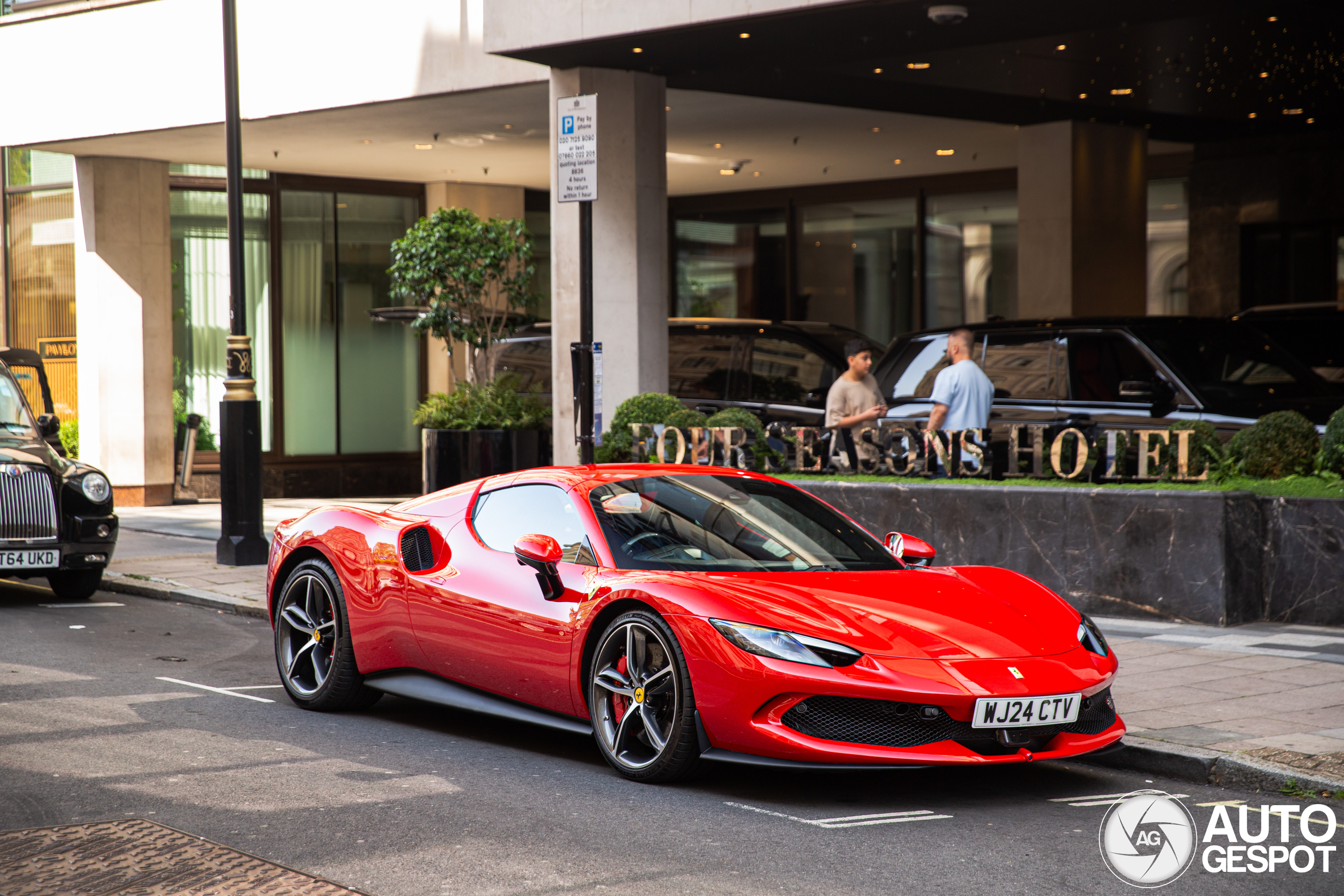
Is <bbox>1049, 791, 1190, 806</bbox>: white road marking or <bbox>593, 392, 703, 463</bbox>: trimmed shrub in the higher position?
<bbox>593, 392, 703, 463</bbox>: trimmed shrub

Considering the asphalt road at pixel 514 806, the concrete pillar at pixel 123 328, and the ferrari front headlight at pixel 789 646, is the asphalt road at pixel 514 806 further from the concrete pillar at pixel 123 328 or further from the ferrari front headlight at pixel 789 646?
the concrete pillar at pixel 123 328

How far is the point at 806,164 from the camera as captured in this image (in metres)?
21.8

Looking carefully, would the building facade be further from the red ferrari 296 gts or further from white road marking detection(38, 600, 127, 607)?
the red ferrari 296 gts

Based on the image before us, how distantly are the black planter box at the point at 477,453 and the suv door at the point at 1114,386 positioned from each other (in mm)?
6261

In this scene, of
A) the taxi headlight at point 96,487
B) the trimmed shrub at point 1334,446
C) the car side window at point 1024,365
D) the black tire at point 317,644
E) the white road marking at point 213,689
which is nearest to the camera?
the black tire at point 317,644

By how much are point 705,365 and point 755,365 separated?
61 cm

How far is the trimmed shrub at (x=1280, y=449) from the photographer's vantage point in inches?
402

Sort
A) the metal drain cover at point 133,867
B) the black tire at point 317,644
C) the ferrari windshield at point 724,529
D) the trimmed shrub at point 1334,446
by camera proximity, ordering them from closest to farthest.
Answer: the metal drain cover at point 133,867
the ferrari windshield at point 724,529
the black tire at point 317,644
the trimmed shrub at point 1334,446

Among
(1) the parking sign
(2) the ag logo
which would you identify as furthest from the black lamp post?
(2) the ag logo

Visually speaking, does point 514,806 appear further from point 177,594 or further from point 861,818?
point 177,594

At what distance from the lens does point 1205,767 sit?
6.24m

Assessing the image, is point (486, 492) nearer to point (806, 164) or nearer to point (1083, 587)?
point (1083, 587)

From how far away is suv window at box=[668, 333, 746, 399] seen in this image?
15.7 meters

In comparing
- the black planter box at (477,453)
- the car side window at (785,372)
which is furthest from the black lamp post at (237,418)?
the car side window at (785,372)
